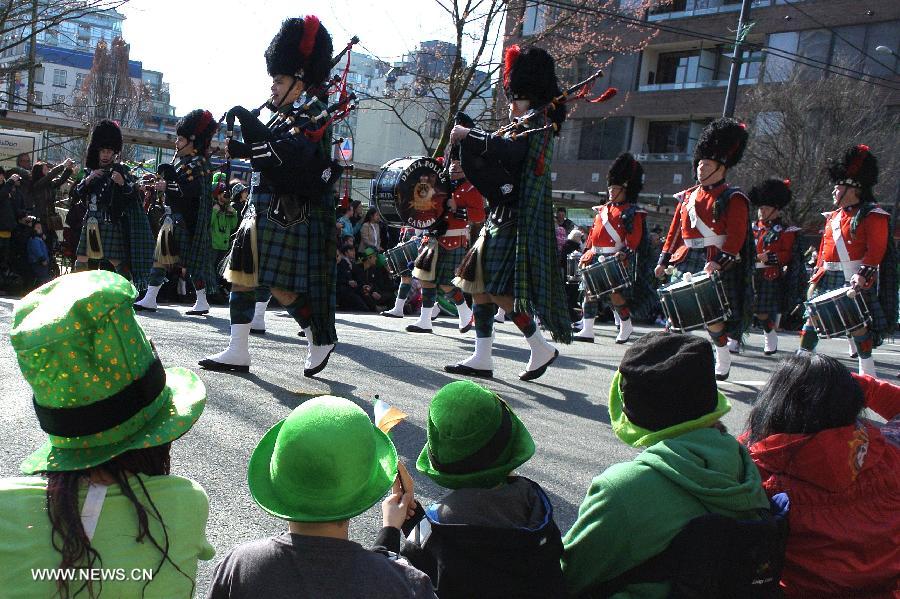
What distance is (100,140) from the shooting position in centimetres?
870

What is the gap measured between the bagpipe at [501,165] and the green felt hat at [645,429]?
3500 mm

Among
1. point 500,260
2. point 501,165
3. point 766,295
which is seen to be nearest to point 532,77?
point 501,165

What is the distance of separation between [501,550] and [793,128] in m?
25.8

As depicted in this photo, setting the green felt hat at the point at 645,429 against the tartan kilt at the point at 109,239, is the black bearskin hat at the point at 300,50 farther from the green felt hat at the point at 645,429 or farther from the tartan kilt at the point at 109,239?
the tartan kilt at the point at 109,239

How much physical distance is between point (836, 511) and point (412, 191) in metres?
5.22

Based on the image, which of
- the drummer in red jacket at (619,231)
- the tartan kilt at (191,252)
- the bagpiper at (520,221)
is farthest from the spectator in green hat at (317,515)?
the drummer in red jacket at (619,231)

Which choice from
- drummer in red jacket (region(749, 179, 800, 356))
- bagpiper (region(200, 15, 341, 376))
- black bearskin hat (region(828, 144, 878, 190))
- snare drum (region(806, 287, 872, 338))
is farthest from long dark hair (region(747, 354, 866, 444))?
drummer in red jacket (region(749, 179, 800, 356))

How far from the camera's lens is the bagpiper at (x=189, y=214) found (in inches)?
344

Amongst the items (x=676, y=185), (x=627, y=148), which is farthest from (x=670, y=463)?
(x=627, y=148)

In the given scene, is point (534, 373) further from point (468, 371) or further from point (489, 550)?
point (489, 550)

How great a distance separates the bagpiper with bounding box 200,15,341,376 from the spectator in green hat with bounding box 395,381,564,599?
10.3 ft

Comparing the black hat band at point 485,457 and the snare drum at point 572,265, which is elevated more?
the black hat band at point 485,457

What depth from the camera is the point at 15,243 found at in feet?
34.3

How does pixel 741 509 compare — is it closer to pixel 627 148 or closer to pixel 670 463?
pixel 670 463
